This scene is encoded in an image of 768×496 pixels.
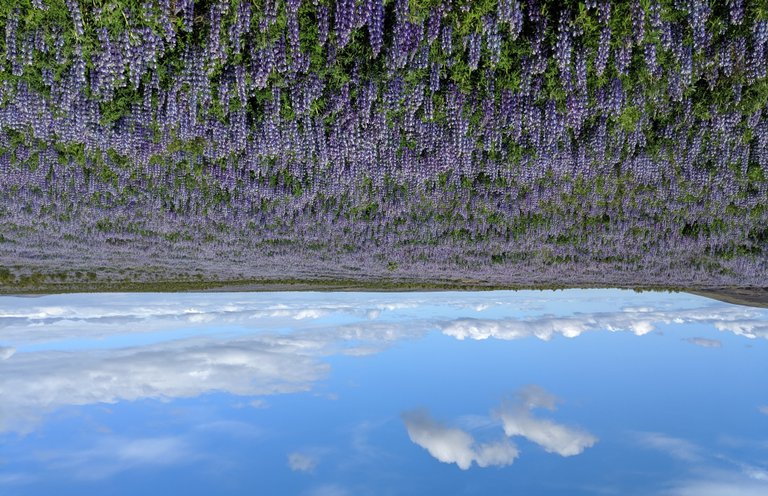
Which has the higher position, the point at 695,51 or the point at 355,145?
the point at 695,51

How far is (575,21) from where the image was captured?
7.33 metres

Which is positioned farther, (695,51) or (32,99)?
(32,99)

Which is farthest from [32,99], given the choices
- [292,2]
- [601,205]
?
[601,205]

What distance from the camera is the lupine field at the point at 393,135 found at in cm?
747

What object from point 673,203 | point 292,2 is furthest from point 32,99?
point 673,203

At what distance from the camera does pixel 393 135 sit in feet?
32.0

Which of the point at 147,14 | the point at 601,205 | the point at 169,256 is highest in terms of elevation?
the point at 147,14

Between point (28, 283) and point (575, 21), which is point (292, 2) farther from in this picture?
point (28, 283)

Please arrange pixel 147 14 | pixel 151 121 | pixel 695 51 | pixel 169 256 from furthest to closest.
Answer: pixel 169 256 < pixel 151 121 < pixel 695 51 < pixel 147 14

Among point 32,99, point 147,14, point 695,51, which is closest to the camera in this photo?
point 147,14

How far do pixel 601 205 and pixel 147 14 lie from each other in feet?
32.3

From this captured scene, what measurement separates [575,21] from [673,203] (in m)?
6.46

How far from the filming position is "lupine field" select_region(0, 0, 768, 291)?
747cm

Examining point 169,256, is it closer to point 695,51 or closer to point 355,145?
point 355,145
